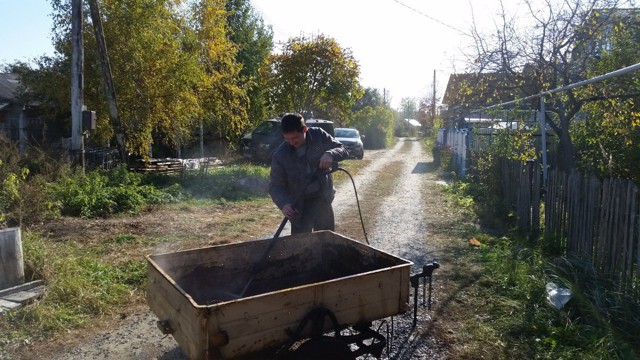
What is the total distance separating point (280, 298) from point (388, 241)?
519cm

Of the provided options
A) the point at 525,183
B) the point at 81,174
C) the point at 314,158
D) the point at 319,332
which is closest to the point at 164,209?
the point at 81,174

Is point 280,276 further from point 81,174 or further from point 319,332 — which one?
point 81,174

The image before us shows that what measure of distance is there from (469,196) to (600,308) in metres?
7.32

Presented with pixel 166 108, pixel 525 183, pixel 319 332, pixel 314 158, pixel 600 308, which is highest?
pixel 166 108

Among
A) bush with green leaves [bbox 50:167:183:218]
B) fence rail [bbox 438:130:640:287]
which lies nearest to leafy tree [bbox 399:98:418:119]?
bush with green leaves [bbox 50:167:183:218]

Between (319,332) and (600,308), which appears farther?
(600,308)

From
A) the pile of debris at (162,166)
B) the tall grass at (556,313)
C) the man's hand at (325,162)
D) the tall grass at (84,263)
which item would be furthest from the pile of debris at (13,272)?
the pile of debris at (162,166)

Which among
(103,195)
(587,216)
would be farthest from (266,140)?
(587,216)

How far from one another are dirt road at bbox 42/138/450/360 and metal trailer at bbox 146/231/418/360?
78 centimetres

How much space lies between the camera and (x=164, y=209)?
9.48 meters

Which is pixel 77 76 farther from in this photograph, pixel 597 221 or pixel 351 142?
pixel 351 142

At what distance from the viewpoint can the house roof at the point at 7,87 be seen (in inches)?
670

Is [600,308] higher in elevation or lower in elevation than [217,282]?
lower

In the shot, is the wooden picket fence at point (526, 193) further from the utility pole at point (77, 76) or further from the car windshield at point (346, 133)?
the car windshield at point (346, 133)
